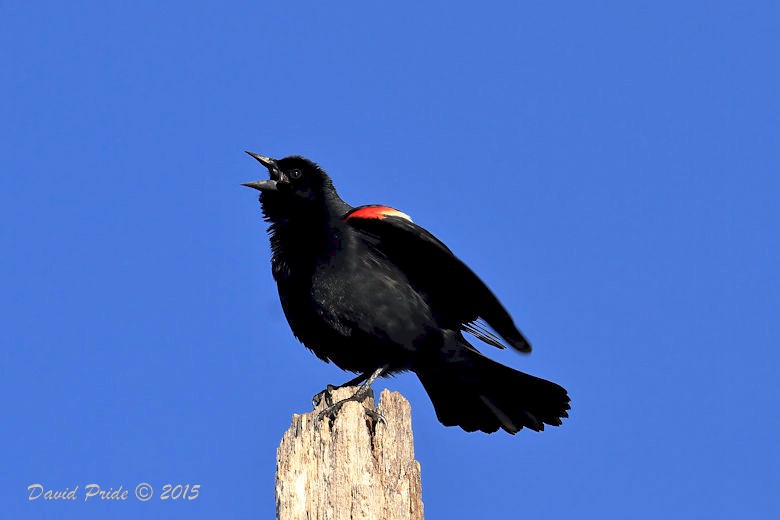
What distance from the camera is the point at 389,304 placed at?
20.5 feet

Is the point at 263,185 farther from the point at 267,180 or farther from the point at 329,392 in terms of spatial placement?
the point at 329,392

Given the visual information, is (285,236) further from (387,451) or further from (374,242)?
(387,451)

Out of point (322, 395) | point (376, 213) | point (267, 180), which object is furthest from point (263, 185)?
point (322, 395)

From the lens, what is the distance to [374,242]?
647 cm

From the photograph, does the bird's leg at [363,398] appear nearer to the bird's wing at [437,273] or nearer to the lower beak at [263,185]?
the bird's wing at [437,273]

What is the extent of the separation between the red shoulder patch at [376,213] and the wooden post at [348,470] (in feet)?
5.79

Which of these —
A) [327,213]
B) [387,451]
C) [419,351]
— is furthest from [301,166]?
[387,451]

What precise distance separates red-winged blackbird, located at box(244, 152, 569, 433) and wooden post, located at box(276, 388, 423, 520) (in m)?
1.25

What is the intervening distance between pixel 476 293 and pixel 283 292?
123cm

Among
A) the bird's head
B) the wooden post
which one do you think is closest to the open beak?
the bird's head

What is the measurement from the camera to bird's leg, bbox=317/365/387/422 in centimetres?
483

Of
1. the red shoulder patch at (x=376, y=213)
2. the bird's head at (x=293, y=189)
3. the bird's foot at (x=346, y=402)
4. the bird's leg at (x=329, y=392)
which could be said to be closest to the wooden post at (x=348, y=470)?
the bird's foot at (x=346, y=402)

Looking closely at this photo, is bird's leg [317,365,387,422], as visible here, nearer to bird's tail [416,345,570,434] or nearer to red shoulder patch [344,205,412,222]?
bird's tail [416,345,570,434]

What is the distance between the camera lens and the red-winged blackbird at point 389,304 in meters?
6.21
